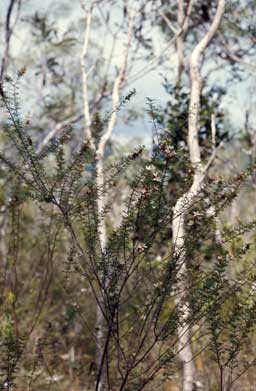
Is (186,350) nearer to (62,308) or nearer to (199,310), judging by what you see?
(199,310)

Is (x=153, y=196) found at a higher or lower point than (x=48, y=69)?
lower

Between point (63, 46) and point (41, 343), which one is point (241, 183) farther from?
point (63, 46)

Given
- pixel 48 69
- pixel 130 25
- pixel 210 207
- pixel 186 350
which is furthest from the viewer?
pixel 48 69

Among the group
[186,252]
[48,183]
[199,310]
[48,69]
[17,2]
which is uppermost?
[48,69]

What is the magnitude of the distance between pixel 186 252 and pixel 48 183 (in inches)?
37.5

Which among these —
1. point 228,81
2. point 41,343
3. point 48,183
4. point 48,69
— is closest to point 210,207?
point 48,183

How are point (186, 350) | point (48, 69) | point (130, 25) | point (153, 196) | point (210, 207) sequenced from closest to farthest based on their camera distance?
point (153, 196)
point (210, 207)
point (186, 350)
point (130, 25)
point (48, 69)

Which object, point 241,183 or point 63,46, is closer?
point 241,183

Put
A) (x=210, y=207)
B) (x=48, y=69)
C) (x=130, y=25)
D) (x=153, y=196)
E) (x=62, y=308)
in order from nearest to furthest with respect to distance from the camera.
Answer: (x=153, y=196) < (x=210, y=207) < (x=130, y=25) < (x=62, y=308) < (x=48, y=69)

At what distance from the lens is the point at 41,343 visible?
4621 millimetres

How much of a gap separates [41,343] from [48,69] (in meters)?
9.60

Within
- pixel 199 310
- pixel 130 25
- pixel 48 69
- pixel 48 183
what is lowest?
pixel 199 310

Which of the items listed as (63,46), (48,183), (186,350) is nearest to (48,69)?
(63,46)

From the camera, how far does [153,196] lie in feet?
12.2
